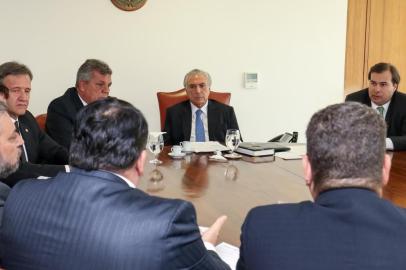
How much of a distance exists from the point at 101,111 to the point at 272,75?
3.70m

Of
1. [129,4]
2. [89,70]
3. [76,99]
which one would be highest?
[129,4]

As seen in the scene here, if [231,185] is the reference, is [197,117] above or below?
above

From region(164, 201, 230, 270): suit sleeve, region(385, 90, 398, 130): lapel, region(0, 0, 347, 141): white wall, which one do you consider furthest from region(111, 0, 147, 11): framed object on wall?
region(164, 201, 230, 270): suit sleeve

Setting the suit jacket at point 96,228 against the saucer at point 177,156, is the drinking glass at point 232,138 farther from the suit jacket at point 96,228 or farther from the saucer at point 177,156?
the suit jacket at point 96,228

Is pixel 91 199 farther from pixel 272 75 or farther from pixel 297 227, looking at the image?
pixel 272 75

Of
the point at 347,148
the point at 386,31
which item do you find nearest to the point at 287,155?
the point at 347,148

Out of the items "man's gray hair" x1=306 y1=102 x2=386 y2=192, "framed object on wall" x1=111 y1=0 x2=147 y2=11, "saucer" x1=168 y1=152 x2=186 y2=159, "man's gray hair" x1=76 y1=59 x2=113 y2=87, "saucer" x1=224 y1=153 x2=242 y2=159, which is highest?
"framed object on wall" x1=111 y1=0 x2=147 y2=11

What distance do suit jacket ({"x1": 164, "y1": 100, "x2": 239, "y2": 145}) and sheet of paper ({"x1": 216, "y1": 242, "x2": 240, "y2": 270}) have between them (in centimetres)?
221

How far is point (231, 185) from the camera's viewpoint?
2.12 meters

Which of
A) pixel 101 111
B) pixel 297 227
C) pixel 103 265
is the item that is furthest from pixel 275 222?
pixel 101 111

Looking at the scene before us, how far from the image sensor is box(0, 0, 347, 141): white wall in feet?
13.4

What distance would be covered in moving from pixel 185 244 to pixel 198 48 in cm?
359

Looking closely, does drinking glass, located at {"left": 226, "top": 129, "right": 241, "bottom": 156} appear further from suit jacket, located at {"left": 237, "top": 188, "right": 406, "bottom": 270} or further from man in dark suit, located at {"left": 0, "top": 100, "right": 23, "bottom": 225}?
suit jacket, located at {"left": 237, "top": 188, "right": 406, "bottom": 270}

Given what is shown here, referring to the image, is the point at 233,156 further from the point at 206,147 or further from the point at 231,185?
the point at 231,185
